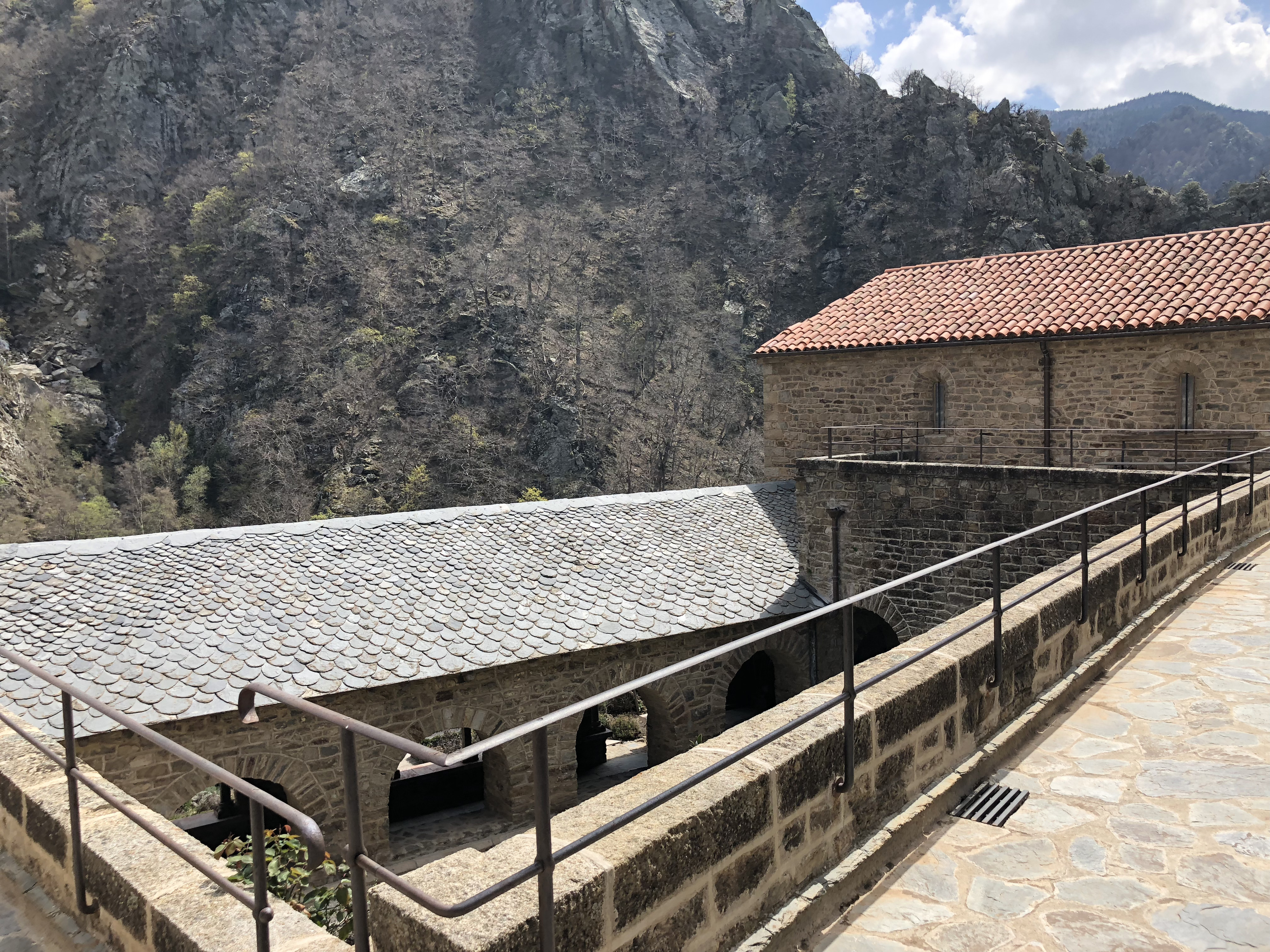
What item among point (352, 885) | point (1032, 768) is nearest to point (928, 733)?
point (1032, 768)

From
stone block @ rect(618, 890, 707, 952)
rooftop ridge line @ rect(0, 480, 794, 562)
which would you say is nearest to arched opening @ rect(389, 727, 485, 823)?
rooftop ridge line @ rect(0, 480, 794, 562)

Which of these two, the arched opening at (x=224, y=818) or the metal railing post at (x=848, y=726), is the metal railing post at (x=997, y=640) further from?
the arched opening at (x=224, y=818)

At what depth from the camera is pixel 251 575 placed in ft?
39.4

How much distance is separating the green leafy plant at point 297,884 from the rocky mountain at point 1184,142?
89.9m

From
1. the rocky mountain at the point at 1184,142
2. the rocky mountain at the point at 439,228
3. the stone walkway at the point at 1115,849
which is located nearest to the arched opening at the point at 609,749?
the stone walkway at the point at 1115,849

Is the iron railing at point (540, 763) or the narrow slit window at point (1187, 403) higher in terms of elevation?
the narrow slit window at point (1187, 403)

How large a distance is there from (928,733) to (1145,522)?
3.91 meters

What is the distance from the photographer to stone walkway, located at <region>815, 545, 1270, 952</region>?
279 cm

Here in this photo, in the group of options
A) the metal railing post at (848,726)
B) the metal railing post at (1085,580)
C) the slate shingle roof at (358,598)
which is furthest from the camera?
the slate shingle roof at (358,598)

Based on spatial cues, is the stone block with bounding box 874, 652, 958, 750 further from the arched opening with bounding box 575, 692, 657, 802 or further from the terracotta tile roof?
the terracotta tile roof

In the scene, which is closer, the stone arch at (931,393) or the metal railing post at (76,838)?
the metal railing post at (76,838)

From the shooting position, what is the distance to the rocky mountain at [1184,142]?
86.4 metres

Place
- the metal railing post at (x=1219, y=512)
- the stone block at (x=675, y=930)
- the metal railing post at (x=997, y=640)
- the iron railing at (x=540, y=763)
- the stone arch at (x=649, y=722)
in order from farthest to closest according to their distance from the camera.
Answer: the stone arch at (x=649, y=722) → the metal railing post at (x=1219, y=512) → the metal railing post at (x=997, y=640) → the stone block at (x=675, y=930) → the iron railing at (x=540, y=763)

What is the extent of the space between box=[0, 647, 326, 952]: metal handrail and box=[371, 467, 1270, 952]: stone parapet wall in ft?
0.98
